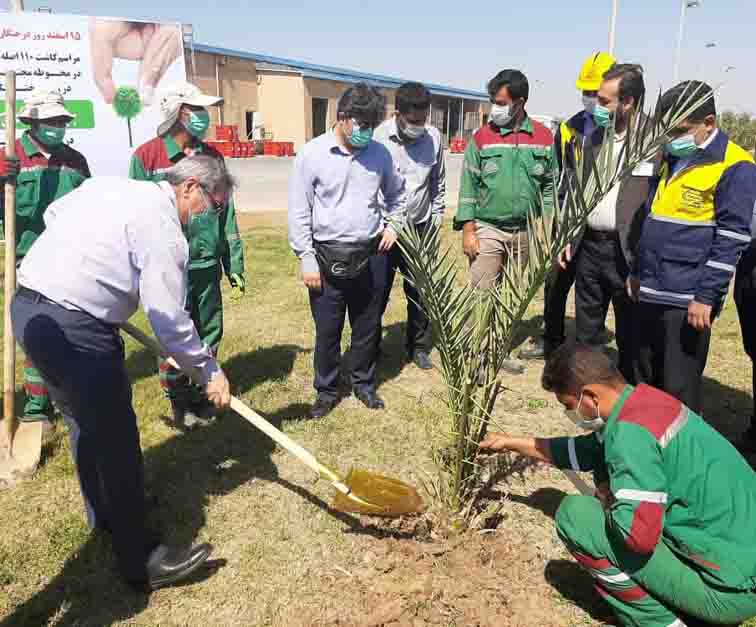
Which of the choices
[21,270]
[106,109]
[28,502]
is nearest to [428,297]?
[21,270]

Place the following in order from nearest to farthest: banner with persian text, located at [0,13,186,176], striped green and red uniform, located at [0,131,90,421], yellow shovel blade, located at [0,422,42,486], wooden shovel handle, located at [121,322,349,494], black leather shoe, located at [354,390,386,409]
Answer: wooden shovel handle, located at [121,322,349,494] → yellow shovel blade, located at [0,422,42,486] → striped green and red uniform, located at [0,131,90,421] → black leather shoe, located at [354,390,386,409] → banner with persian text, located at [0,13,186,176]

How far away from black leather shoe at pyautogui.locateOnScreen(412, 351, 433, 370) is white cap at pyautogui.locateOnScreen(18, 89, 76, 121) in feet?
10.4

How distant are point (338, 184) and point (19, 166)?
1982 millimetres

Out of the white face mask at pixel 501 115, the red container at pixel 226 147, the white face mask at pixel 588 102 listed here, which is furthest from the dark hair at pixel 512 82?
the red container at pixel 226 147

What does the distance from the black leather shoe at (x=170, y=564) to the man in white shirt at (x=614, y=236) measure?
2.84 meters

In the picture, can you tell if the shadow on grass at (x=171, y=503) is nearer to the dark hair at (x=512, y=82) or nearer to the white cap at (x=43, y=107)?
the white cap at (x=43, y=107)

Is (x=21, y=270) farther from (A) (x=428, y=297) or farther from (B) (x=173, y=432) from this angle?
(B) (x=173, y=432)

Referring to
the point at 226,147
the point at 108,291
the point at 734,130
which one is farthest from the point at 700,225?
the point at 226,147

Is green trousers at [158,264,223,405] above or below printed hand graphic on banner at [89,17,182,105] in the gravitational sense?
below

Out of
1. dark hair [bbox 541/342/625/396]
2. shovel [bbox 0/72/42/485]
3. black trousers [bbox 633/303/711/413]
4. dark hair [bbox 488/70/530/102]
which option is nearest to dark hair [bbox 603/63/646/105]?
dark hair [bbox 488/70/530/102]

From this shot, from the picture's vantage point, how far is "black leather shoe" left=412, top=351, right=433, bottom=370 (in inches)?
200

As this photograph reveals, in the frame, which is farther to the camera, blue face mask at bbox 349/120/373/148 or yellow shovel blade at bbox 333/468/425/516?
blue face mask at bbox 349/120/373/148

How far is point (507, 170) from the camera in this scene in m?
4.38

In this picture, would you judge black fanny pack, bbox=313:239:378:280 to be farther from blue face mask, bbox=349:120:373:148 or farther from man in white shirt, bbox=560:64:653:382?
man in white shirt, bbox=560:64:653:382
